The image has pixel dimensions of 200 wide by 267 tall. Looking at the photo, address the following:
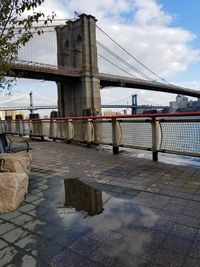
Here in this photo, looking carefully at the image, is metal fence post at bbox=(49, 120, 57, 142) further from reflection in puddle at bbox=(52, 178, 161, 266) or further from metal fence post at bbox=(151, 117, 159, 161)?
reflection in puddle at bbox=(52, 178, 161, 266)

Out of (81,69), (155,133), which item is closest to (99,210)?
(155,133)

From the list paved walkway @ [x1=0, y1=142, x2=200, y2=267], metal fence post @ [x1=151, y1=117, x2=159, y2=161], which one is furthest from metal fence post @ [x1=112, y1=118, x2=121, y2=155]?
paved walkway @ [x1=0, y1=142, x2=200, y2=267]

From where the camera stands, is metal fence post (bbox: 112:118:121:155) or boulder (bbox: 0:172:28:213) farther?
metal fence post (bbox: 112:118:121:155)

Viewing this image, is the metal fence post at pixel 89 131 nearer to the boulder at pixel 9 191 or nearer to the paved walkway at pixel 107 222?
the paved walkway at pixel 107 222

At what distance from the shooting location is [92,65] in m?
45.3

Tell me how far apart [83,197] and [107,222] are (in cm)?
86

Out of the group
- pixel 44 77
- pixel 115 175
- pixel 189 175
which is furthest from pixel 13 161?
pixel 44 77

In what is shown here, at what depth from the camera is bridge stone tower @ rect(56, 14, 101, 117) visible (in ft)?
142

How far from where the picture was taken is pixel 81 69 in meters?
44.8

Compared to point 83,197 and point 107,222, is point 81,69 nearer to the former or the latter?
point 83,197

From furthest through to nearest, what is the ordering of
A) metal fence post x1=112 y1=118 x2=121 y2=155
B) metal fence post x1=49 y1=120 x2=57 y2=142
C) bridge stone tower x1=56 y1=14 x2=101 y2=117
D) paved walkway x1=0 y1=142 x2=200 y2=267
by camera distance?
bridge stone tower x1=56 y1=14 x2=101 y2=117 → metal fence post x1=49 y1=120 x2=57 y2=142 → metal fence post x1=112 y1=118 x2=121 y2=155 → paved walkway x1=0 y1=142 x2=200 y2=267

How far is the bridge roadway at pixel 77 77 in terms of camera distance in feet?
119

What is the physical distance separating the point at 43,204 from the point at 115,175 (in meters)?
1.68

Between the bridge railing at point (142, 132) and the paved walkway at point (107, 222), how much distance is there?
781 millimetres
